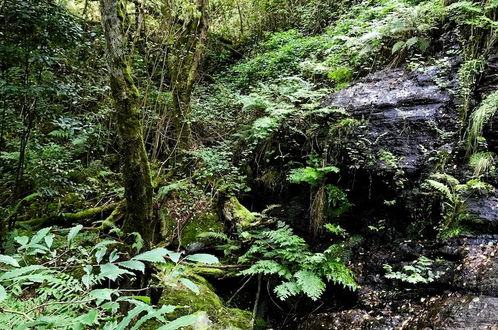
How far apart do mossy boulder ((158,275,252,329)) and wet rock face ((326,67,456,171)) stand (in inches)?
114

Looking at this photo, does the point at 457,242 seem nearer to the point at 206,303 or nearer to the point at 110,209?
the point at 206,303

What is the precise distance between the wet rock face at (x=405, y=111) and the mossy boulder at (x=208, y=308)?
2906 millimetres

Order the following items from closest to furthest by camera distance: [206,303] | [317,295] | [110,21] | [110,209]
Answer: [110,21]
[317,295]
[206,303]
[110,209]

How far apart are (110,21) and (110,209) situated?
3.21 m

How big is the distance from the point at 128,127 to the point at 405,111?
3914 mm

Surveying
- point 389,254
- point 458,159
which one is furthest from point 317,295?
point 458,159

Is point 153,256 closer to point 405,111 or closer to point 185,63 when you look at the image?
point 405,111

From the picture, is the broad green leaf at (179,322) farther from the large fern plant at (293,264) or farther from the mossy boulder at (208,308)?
the large fern plant at (293,264)

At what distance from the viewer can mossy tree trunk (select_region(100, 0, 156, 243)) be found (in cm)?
296

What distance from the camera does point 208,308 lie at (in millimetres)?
3811

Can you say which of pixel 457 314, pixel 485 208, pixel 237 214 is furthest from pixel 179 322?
pixel 237 214

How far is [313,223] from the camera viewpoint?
15.5ft

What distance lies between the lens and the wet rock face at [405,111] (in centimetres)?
443

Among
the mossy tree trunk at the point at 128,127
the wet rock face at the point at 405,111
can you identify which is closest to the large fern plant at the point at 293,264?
the mossy tree trunk at the point at 128,127
